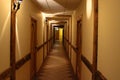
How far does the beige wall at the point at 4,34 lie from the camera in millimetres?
2670

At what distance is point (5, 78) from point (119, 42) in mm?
1738

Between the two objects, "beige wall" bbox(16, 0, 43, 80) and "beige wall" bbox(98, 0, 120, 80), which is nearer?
"beige wall" bbox(98, 0, 120, 80)

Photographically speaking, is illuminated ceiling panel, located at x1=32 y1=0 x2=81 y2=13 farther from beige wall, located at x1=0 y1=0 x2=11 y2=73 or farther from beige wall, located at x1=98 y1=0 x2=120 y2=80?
beige wall, located at x1=98 y1=0 x2=120 y2=80

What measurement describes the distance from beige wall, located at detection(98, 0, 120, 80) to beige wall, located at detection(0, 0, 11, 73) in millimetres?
1410

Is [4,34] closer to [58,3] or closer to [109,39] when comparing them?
→ [109,39]

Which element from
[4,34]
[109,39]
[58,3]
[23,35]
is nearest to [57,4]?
[58,3]

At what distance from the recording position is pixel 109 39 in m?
2.30

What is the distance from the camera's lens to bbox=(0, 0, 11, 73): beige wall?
2.67m

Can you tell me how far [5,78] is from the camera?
278cm

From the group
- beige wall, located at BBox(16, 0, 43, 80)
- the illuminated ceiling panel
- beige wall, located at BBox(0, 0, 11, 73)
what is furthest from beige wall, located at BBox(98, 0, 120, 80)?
the illuminated ceiling panel

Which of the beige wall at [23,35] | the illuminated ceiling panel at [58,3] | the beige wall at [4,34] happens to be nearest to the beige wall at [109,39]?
the beige wall at [4,34]

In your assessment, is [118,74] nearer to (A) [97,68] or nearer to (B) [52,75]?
(A) [97,68]

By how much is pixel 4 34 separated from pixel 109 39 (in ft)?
4.96

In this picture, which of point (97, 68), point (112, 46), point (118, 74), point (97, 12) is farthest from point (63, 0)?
point (118, 74)
